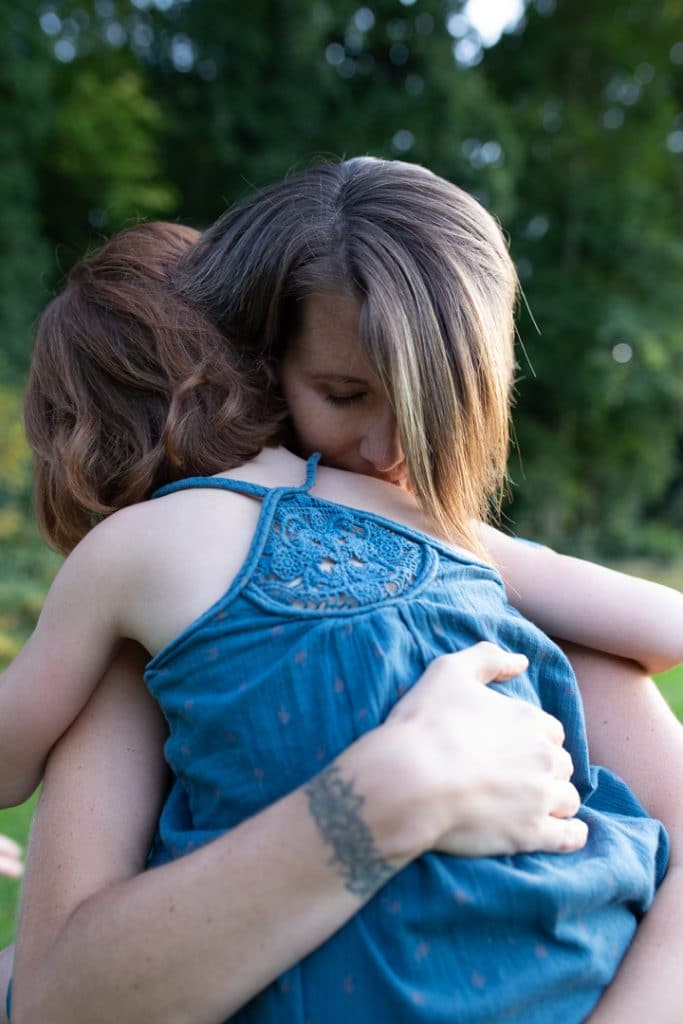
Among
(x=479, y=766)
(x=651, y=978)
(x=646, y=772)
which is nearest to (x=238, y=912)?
(x=479, y=766)

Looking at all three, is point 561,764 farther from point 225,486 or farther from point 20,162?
point 20,162

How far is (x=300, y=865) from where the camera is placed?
122cm

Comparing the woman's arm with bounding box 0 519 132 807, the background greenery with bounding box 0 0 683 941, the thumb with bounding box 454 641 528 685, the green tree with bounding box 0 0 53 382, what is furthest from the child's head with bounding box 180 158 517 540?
the green tree with bounding box 0 0 53 382

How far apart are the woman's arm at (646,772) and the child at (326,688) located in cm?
3

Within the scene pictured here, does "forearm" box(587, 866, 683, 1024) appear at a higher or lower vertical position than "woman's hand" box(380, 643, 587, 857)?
lower

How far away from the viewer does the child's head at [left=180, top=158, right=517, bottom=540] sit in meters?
1.69

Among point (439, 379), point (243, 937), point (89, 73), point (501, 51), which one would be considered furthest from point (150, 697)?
point (501, 51)

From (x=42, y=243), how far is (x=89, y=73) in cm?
222

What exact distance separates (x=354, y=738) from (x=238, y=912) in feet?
0.86

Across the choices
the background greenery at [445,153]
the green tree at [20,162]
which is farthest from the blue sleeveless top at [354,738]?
the green tree at [20,162]

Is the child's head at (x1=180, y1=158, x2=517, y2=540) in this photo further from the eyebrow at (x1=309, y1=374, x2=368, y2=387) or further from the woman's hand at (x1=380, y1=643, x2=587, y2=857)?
the woman's hand at (x1=380, y1=643, x2=587, y2=857)

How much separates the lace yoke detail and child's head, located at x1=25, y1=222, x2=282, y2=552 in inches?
9.6

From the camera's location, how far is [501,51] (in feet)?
57.0

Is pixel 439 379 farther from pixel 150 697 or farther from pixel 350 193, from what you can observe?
pixel 150 697
